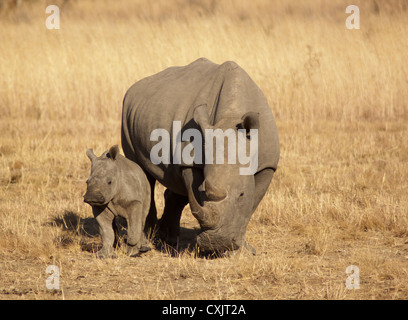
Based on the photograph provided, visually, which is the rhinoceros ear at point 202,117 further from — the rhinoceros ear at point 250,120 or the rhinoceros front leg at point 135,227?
the rhinoceros front leg at point 135,227

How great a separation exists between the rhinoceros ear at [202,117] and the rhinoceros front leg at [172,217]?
1471 mm

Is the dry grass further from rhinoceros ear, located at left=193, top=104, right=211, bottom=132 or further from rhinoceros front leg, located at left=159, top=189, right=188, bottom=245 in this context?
rhinoceros ear, located at left=193, top=104, right=211, bottom=132

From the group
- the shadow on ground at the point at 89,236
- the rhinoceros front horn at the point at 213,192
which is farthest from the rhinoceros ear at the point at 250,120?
the shadow on ground at the point at 89,236

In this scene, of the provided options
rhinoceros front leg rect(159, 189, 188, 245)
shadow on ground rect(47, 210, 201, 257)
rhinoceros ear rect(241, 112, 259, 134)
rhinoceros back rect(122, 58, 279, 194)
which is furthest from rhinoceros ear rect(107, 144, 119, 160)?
rhinoceros ear rect(241, 112, 259, 134)

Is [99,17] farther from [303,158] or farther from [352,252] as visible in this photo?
[352,252]

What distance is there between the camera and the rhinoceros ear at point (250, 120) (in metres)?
5.24

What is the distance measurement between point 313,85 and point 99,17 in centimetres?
701

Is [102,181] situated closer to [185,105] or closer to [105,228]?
[105,228]

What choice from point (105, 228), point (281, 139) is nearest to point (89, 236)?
point (105, 228)

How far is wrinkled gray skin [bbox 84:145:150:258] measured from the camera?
571cm

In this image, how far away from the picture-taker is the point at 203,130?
208 inches

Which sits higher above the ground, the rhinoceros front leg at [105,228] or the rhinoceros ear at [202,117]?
the rhinoceros ear at [202,117]

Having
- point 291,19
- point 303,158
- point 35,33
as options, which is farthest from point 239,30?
point 303,158

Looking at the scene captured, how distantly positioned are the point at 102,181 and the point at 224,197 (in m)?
1.11
